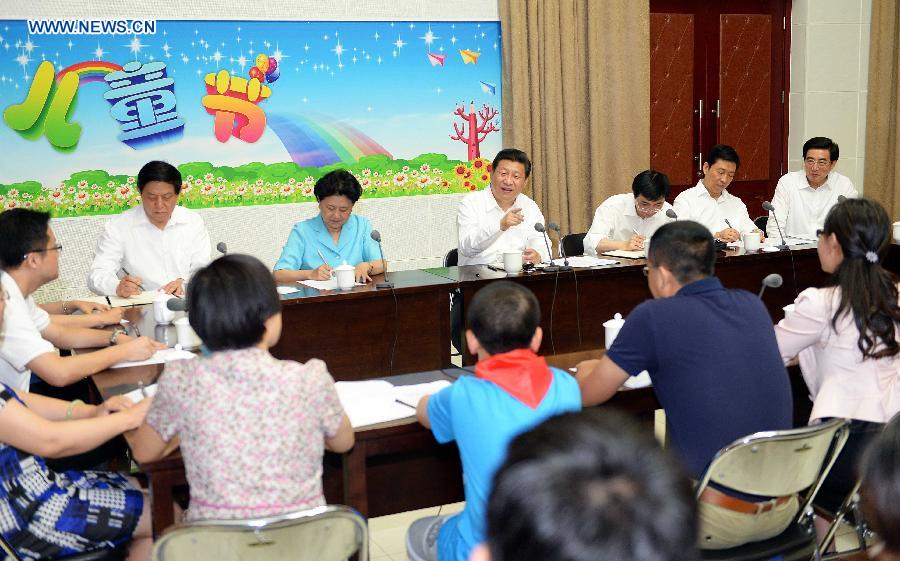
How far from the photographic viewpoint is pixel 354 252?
4.39 metres

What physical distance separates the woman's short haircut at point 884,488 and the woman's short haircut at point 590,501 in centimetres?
24

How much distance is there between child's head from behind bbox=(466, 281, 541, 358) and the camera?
6.31 feet

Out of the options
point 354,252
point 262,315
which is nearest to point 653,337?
point 262,315

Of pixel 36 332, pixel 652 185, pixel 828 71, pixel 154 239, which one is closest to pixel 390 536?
pixel 36 332

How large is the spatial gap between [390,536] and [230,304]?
163 centimetres

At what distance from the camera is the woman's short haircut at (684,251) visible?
229 cm

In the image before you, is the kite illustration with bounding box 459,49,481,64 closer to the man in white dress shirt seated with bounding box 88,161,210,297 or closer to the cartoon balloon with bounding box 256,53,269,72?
the cartoon balloon with bounding box 256,53,269,72

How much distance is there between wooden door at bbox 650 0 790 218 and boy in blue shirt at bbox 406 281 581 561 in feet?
16.6

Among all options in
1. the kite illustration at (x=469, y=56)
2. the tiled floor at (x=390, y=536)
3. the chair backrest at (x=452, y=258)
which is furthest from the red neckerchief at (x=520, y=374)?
the kite illustration at (x=469, y=56)

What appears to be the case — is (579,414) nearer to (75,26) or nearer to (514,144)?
(75,26)

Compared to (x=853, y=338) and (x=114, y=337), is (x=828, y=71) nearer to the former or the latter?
(x=853, y=338)

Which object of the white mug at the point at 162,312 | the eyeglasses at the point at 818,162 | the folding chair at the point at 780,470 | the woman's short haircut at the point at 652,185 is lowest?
the folding chair at the point at 780,470

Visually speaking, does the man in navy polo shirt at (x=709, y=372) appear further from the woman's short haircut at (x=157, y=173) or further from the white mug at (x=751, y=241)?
the woman's short haircut at (x=157, y=173)

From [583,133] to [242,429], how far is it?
4897 mm
